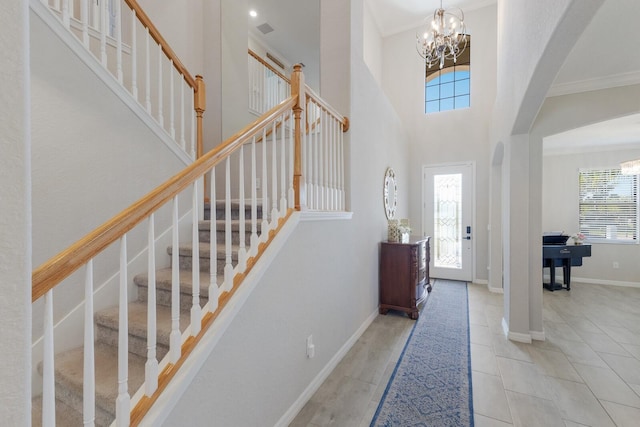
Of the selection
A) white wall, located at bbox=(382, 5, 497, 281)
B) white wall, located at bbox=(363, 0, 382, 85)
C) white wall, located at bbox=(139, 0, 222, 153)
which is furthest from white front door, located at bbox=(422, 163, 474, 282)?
white wall, located at bbox=(139, 0, 222, 153)

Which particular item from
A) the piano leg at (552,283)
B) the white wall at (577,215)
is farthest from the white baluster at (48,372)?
the white wall at (577,215)

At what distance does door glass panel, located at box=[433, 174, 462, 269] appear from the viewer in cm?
548

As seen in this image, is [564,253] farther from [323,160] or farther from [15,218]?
[15,218]

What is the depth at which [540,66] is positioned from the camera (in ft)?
5.83

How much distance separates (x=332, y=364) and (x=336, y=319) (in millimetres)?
370

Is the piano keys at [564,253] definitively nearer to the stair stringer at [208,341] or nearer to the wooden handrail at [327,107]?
the wooden handrail at [327,107]

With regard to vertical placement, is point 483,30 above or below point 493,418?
above

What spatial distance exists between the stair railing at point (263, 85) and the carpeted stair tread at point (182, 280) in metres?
2.47

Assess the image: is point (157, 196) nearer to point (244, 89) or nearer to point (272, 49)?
point (244, 89)

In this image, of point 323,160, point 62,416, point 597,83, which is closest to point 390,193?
point 323,160

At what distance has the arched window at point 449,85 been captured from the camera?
218 inches

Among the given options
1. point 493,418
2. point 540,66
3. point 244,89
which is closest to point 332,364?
point 493,418

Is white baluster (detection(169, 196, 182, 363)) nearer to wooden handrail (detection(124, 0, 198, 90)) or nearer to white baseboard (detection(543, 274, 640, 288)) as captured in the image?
wooden handrail (detection(124, 0, 198, 90))

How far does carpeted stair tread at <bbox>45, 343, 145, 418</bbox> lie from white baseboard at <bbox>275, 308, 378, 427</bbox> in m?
0.89
